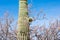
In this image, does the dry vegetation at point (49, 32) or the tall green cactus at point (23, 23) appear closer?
the tall green cactus at point (23, 23)

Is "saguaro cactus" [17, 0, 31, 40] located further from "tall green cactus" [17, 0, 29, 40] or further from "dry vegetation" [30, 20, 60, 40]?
"dry vegetation" [30, 20, 60, 40]

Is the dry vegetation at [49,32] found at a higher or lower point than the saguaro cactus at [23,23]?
lower

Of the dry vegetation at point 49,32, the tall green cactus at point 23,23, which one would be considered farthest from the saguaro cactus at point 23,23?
the dry vegetation at point 49,32

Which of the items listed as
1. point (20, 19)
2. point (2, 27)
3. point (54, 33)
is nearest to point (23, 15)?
point (20, 19)

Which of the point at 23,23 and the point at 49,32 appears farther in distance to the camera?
the point at 49,32

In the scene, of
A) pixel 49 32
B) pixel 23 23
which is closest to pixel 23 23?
pixel 23 23

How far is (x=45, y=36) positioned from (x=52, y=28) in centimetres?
130

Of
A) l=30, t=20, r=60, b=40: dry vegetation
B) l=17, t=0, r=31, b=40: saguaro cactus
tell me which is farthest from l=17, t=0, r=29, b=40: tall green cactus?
l=30, t=20, r=60, b=40: dry vegetation

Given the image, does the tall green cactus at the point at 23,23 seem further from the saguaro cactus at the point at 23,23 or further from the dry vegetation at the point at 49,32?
the dry vegetation at the point at 49,32

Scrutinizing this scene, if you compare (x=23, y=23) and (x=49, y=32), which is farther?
(x=49, y=32)

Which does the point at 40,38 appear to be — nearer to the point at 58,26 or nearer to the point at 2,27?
the point at 58,26

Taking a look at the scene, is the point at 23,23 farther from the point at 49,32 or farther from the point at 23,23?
the point at 49,32

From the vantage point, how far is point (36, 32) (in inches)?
750

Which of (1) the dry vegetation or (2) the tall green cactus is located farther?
(1) the dry vegetation
